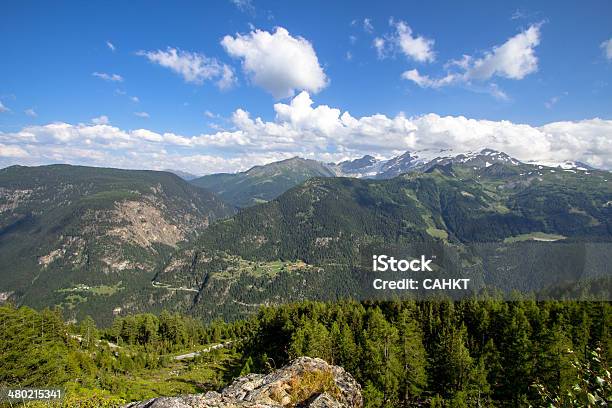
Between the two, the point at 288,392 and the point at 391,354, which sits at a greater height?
the point at 288,392

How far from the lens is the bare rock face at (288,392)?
1467 cm

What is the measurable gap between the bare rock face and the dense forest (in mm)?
28129

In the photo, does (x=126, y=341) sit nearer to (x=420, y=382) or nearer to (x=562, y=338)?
(x=420, y=382)

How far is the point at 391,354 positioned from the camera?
6231cm

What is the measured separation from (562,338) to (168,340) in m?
125

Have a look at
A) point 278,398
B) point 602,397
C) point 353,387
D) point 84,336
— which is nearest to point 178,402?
point 278,398

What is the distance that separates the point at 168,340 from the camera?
133 metres

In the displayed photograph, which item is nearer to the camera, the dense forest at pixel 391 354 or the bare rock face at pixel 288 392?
the bare rock face at pixel 288 392

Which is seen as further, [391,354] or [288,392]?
[391,354]

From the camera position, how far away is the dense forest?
56.1 metres

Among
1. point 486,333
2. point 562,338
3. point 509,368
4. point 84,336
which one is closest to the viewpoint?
point 562,338

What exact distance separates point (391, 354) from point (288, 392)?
50071mm

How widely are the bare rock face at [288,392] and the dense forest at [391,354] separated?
2813 centimetres

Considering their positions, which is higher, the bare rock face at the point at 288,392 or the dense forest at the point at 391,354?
the bare rock face at the point at 288,392
